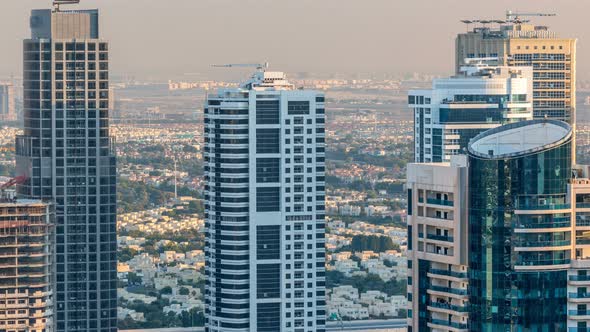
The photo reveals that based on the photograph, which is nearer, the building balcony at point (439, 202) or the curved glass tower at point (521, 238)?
the curved glass tower at point (521, 238)

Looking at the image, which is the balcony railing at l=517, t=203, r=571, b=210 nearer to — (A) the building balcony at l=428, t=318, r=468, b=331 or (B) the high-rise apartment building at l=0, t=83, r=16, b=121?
(A) the building balcony at l=428, t=318, r=468, b=331

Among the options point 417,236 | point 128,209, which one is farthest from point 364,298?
point 417,236

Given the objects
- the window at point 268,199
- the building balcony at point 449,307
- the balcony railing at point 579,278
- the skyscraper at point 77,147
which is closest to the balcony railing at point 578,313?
the balcony railing at point 579,278

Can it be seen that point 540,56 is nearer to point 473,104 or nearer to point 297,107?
Result: point 473,104

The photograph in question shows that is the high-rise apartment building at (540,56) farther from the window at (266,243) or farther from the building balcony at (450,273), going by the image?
the building balcony at (450,273)

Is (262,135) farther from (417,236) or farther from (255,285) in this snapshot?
(417,236)


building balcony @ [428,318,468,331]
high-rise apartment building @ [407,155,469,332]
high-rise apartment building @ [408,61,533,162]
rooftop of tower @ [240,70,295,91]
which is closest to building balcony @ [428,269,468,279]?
high-rise apartment building @ [407,155,469,332]

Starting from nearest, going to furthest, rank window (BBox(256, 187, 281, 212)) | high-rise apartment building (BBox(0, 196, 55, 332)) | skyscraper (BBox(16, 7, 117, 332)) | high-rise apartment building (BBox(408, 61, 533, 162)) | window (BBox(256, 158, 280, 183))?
1. high-rise apartment building (BBox(0, 196, 55, 332))
2. window (BBox(256, 187, 281, 212))
3. window (BBox(256, 158, 280, 183))
4. skyscraper (BBox(16, 7, 117, 332))
5. high-rise apartment building (BBox(408, 61, 533, 162))
